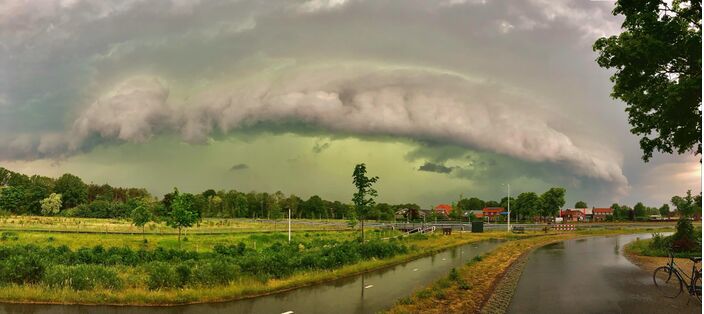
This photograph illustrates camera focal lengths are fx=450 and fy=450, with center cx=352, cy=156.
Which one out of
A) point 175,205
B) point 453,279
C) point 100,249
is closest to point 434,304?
point 453,279

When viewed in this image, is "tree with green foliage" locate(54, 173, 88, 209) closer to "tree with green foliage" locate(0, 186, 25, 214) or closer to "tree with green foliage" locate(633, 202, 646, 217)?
"tree with green foliage" locate(0, 186, 25, 214)

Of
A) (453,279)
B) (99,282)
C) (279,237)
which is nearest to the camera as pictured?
(99,282)

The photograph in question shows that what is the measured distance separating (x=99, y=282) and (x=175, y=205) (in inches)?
906

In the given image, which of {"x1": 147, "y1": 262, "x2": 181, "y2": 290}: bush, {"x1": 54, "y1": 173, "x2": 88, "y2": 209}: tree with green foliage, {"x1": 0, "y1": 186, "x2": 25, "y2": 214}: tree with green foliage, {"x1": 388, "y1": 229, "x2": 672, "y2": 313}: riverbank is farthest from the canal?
{"x1": 54, "y1": 173, "x2": 88, "y2": 209}: tree with green foliage

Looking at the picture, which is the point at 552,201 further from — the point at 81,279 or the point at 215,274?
the point at 81,279

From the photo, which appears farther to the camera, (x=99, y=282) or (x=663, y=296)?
(x=99, y=282)

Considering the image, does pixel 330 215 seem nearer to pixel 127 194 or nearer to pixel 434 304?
pixel 127 194

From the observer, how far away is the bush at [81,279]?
16.4 m

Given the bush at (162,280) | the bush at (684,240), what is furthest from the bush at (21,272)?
the bush at (684,240)

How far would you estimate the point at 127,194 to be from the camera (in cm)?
17238

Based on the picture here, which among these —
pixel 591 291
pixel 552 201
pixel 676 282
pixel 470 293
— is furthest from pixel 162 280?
pixel 552 201

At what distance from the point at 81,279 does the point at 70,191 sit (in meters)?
142

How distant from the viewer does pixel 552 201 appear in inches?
4392

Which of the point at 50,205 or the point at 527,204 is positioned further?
the point at 527,204
